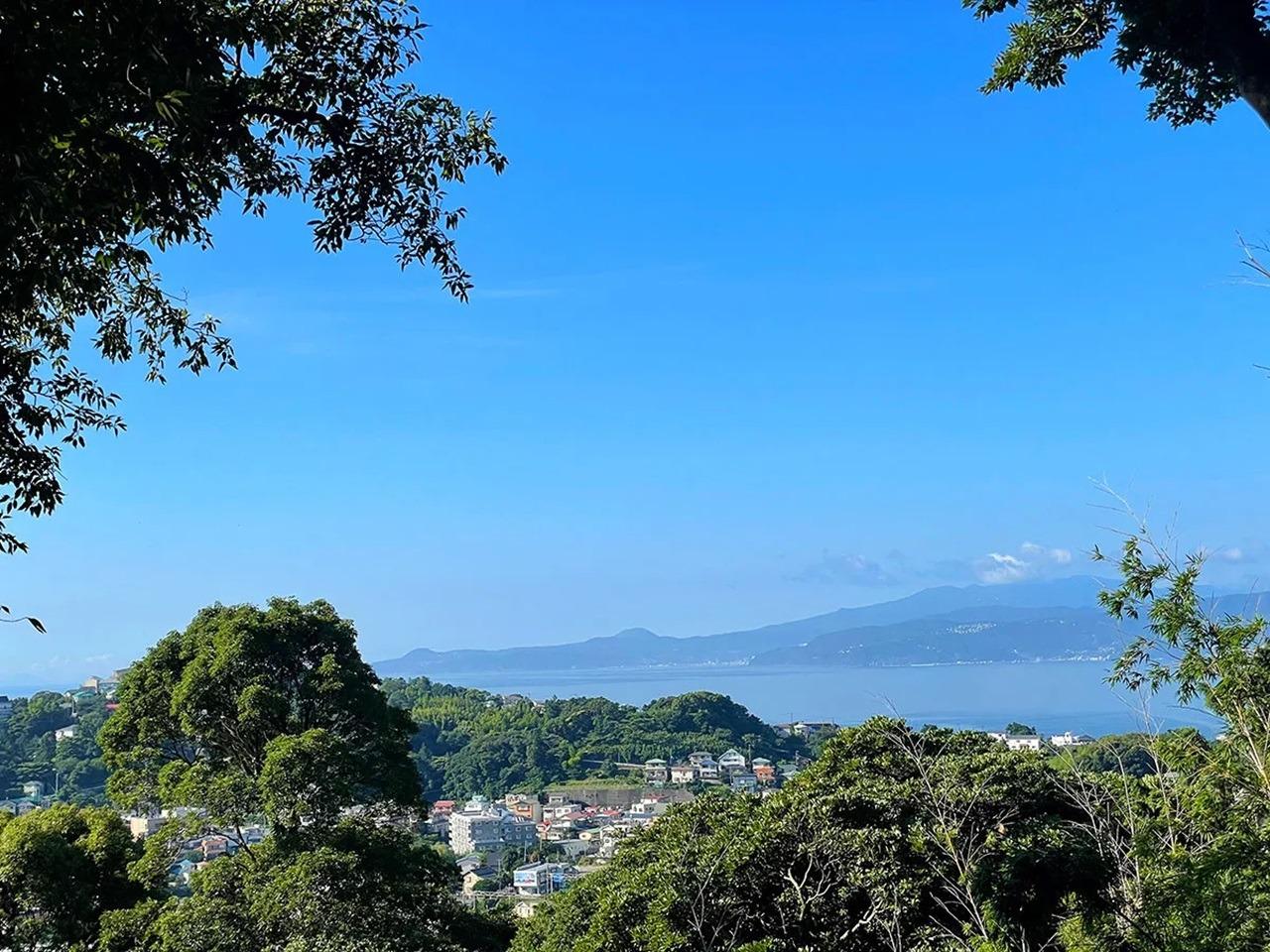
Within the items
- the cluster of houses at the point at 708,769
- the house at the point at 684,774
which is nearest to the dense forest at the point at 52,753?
the cluster of houses at the point at 708,769

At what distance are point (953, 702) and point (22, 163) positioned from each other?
54.0m

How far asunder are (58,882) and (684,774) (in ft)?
107

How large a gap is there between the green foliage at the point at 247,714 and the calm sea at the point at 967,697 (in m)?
4.64

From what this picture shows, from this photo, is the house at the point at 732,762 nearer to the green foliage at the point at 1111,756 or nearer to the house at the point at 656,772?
the house at the point at 656,772

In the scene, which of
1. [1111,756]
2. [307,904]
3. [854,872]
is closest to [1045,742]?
[1111,756]

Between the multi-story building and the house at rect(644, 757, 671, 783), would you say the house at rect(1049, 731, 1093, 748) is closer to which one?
the multi-story building

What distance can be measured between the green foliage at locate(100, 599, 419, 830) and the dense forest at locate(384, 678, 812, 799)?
33.7 metres

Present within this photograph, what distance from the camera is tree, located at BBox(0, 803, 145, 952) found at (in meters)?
8.35

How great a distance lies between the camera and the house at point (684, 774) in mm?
38156

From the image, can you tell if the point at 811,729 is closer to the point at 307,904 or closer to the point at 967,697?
the point at 967,697

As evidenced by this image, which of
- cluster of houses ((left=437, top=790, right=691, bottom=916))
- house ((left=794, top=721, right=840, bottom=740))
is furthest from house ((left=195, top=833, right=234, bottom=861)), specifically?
house ((left=794, top=721, right=840, bottom=740))

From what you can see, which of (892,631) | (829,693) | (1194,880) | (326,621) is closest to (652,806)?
(326,621)

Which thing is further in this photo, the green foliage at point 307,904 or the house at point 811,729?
the house at point 811,729

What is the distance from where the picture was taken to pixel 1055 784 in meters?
8.02
